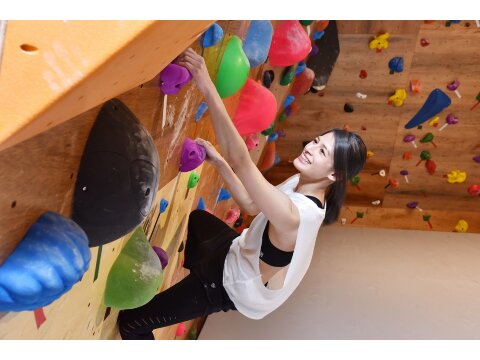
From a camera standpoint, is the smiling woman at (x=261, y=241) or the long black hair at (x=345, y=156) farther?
the long black hair at (x=345, y=156)

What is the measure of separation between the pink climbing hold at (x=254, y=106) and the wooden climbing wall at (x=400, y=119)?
1494mm

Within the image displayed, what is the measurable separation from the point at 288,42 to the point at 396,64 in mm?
1608

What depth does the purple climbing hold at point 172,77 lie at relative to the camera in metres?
0.99

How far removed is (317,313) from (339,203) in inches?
79.4

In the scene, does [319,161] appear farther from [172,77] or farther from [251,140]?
[251,140]

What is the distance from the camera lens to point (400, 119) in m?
3.57

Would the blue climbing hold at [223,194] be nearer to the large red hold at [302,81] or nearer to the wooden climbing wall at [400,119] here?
the large red hold at [302,81]

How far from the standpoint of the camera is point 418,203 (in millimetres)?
4105

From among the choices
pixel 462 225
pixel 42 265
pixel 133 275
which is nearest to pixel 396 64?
pixel 462 225

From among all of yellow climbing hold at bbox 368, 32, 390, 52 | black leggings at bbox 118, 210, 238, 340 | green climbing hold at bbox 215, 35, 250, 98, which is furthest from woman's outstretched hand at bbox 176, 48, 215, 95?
yellow climbing hold at bbox 368, 32, 390, 52

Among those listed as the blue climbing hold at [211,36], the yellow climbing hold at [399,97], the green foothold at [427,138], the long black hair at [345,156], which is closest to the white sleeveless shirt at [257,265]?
the long black hair at [345,156]
